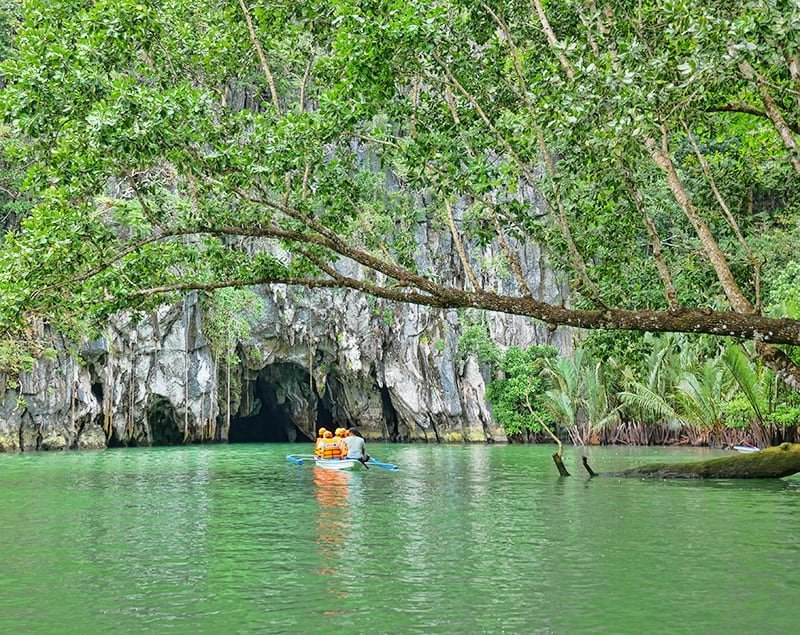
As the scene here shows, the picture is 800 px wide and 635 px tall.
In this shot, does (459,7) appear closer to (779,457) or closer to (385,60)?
(385,60)

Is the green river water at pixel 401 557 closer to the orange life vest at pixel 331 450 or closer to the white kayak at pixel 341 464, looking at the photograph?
the white kayak at pixel 341 464

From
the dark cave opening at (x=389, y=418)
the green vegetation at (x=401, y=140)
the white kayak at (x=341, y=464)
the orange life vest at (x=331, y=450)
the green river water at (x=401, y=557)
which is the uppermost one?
the green vegetation at (x=401, y=140)

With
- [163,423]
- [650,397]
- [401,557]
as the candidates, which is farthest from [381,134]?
[163,423]

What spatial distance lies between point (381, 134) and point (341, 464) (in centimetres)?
955

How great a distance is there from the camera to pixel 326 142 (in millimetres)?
11547

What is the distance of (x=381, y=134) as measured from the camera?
12.1 m

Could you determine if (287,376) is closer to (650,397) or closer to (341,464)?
(650,397)

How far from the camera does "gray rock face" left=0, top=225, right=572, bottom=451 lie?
3111 centimetres

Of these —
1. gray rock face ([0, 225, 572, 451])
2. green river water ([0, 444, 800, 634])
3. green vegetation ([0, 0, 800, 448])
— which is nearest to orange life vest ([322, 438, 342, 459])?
green river water ([0, 444, 800, 634])

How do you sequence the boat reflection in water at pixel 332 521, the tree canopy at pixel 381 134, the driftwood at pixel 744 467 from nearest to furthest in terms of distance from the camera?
the boat reflection in water at pixel 332 521 → the tree canopy at pixel 381 134 → the driftwood at pixel 744 467

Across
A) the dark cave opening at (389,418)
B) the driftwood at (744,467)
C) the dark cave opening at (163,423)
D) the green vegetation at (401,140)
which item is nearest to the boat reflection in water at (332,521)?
the green vegetation at (401,140)

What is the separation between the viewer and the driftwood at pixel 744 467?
54.6 ft

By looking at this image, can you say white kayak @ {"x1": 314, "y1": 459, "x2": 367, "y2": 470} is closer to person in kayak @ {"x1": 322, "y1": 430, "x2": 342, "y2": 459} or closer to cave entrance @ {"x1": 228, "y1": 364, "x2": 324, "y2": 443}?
person in kayak @ {"x1": 322, "y1": 430, "x2": 342, "y2": 459}

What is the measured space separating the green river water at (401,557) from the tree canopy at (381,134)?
260cm
